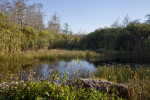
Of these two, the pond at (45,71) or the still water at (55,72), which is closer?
the still water at (55,72)

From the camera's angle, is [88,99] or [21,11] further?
[21,11]

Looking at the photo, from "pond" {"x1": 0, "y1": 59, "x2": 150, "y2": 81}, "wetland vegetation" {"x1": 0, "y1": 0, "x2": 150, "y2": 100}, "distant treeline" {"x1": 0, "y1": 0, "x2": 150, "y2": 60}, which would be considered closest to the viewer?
"wetland vegetation" {"x1": 0, "y1": 0, "x2": 150, "y2": 100}

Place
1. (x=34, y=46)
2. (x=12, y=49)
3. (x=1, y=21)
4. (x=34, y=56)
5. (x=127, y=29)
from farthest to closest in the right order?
1. (x=127, y=29)
2. (x=34, y=46)
3. (x=34, y=56)
4. (x=1, y=21)
5. (x=12, y=49)

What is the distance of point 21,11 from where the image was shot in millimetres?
24547

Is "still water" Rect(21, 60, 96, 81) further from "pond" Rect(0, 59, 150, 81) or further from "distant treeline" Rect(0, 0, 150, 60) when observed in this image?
"distant treeline" Rect(0, 0, 150, 60)

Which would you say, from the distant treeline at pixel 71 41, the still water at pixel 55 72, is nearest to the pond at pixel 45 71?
the still water at pixel 55 72

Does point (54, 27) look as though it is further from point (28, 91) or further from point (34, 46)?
point (28, 91)

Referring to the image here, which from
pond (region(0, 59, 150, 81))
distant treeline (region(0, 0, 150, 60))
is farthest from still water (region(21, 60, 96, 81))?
distant treeline (region(0, 0, 150, 60))

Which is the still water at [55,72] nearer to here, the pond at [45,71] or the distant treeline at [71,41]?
the pond at [45,71]

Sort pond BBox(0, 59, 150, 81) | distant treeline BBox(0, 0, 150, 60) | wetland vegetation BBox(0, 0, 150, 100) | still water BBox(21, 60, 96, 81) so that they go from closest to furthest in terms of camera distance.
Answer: wetland vegetation BBox(0, 0, 150, 100), still water BBox(21, 60, 96, 81), pond BBox(0, 59, 150, 81), distant treeline BBox(0, 0, 150, 60)

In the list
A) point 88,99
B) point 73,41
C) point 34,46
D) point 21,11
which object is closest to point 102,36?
point 73,41

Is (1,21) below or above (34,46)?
above

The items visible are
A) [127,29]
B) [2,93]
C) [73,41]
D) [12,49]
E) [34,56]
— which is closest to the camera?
[2,93]

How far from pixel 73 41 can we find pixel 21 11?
38.3 feet
